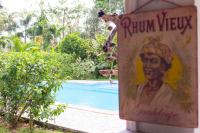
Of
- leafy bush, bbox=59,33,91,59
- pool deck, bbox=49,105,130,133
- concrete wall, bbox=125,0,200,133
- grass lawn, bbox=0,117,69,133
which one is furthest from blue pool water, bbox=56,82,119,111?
concrete wall, bbox=125,0,200,133

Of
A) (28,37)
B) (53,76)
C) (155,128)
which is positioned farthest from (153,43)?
(28,37)

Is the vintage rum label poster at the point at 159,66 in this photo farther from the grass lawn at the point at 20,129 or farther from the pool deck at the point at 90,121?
the grass lawn at the point at 20,129

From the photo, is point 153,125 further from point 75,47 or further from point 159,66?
point 75,47

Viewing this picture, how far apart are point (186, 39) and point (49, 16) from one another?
16.9 meters

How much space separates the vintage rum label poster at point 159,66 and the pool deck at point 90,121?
7.64 feet

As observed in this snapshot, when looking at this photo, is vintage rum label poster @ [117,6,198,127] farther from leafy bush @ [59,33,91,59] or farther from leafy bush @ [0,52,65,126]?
leafy bush @ [59,33,91,59]

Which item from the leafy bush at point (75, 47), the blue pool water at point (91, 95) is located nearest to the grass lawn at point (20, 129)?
the blue pool water at point (91, 95)

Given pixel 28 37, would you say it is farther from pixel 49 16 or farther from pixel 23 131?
pixel 23 131

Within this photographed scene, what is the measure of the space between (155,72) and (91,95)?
8.10 meters

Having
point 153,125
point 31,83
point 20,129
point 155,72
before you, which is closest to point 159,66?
point 155,72

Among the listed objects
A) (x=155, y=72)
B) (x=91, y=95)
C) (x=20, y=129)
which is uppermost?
(x=155, y=72)

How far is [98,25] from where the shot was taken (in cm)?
1630

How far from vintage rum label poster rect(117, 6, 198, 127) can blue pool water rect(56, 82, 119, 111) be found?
5.80m

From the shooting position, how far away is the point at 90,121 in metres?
4.79
